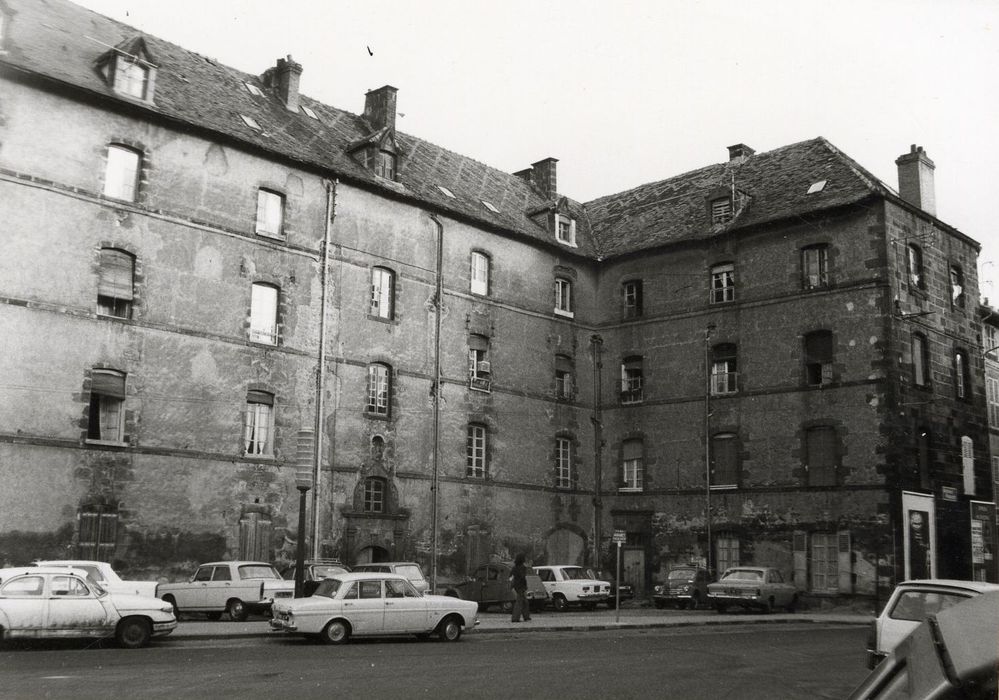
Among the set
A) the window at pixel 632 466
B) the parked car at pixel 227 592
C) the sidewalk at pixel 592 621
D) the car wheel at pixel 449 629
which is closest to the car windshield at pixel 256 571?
the parked car at pixel 227 592

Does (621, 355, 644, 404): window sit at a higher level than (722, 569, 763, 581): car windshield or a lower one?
higher

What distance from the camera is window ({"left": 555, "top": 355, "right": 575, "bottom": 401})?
37.1 metres

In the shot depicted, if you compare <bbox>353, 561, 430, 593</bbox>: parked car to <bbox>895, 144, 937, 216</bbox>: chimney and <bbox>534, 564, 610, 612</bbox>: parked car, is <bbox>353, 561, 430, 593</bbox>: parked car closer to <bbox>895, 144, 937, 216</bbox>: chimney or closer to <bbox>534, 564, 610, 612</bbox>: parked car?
<bbox>534, 564, 610, 612</bbox>: parked car

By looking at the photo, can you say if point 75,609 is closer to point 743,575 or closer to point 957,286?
point 743,575

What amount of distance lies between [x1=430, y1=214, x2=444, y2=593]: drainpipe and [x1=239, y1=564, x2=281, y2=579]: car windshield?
7983 mm

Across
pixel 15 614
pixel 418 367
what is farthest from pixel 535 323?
pixel 15 614

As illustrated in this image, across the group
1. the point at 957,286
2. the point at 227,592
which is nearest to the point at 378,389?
the point at 227,592

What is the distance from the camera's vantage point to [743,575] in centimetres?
2945

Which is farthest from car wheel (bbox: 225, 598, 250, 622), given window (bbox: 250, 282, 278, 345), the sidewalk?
window (bbox: 250, 282, 278, 345)

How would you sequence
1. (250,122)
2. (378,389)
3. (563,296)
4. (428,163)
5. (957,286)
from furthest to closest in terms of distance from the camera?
(563,296) < (428,163) < (957,286) < (378,389) < (250,122)

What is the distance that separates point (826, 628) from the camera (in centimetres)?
2425

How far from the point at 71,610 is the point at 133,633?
1.19 m

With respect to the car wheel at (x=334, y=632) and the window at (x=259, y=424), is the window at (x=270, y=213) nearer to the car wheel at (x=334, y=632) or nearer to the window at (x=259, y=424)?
the window at (x=259, y=424)

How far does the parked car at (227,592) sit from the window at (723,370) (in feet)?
60.0
